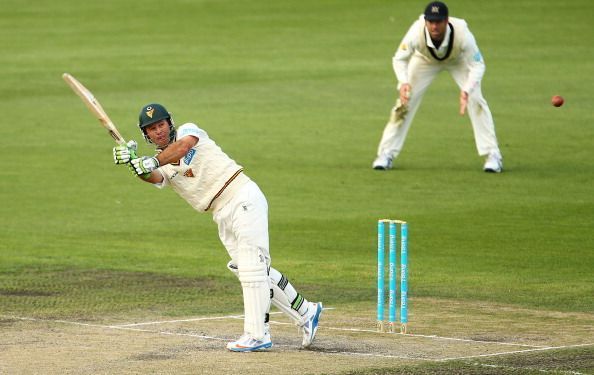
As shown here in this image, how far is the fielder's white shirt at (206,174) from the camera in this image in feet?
30.7

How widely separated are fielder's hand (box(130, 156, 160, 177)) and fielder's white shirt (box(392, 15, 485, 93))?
800 centimetres

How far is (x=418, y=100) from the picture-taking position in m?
17.6

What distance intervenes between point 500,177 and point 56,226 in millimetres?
5649

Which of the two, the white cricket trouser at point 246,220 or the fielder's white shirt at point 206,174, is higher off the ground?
the fielder's white shirt at point 206,174

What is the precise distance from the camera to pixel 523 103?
22.4 meters

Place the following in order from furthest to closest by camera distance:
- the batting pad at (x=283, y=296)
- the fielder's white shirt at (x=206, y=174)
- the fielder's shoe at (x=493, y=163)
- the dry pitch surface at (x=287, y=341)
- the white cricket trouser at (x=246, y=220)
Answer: the fielder's shoe at (x=493, y=163), the batting pad at (x=283, y=296), the fielder's white shirt at (x=206, y=174), the white cricket trouser at (x=246, y=220), the dry pitch surface at (x=287, y=341)

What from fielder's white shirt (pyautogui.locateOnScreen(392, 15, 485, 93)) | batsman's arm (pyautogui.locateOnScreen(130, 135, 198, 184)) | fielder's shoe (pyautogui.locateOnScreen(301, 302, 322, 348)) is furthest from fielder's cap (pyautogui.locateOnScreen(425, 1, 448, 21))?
batsman's arm (pyautogui.locateOnScreen(130, 135, 198, 184))

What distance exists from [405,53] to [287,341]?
779 cm

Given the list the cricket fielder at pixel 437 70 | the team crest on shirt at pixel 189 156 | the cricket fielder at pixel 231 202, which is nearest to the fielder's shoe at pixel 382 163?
the cricket fielder at pixel 437 70

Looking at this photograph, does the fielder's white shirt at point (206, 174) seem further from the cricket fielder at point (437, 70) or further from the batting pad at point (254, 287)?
the cricket fielder at point (437, 70)

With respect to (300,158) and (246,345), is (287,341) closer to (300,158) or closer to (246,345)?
(246,345)

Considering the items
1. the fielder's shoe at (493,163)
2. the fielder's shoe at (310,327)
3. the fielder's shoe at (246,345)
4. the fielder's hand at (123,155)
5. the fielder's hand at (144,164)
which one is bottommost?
the fielder's shoe at (246,345)

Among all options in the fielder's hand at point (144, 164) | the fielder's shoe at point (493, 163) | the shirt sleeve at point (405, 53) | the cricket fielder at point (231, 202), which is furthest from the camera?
the fielder's shoe at point (493, 163)

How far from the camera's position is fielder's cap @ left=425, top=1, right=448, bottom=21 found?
1602cm
